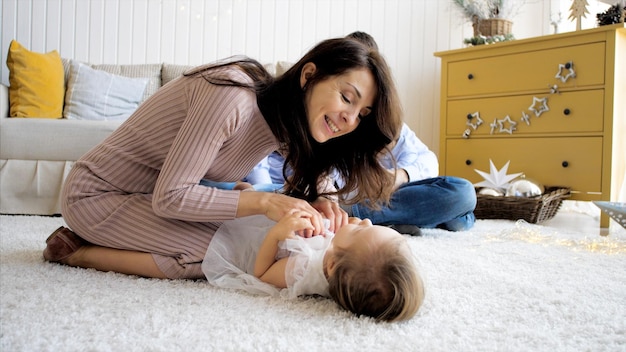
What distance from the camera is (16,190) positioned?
228 centimetres

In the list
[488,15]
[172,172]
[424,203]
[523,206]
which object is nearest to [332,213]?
[172,172]

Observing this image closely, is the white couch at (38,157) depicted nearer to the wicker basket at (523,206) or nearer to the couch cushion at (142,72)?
the couch cushion at (142,72)

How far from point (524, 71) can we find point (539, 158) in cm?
48

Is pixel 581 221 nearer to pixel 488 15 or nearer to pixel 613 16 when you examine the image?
pixel 613 16

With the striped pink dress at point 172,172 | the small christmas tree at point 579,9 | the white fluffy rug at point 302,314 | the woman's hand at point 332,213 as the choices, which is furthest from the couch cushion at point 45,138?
the small christmas tree at point 579,9

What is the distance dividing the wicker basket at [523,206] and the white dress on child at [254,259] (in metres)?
1.63

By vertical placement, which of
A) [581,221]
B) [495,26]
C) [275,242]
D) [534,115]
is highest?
[495,26]

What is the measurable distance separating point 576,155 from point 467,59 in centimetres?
85

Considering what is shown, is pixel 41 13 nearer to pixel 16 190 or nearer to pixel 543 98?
pixel 16 190

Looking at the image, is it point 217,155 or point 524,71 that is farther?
point 524,71

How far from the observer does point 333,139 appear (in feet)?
4.31

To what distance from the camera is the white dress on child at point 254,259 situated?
1.05 m

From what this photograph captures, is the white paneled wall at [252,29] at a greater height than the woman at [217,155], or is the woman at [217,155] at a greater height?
the white paneled wall at [252,29]

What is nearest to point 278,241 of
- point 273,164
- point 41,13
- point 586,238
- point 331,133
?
point 331,133
